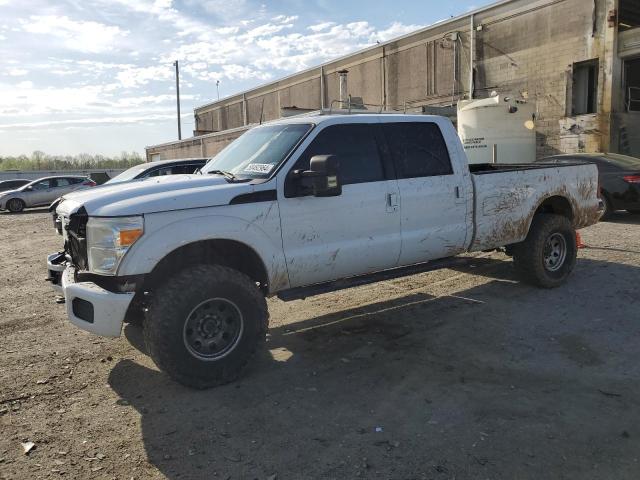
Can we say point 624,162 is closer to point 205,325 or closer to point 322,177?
point 322,177

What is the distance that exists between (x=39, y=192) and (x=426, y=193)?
2333 centimetres

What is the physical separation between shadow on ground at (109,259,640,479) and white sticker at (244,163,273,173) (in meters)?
1.53

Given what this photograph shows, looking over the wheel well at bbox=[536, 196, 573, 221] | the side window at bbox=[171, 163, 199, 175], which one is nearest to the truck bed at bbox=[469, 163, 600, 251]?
the wheel well at bbox=[536, 196, 573, 221]

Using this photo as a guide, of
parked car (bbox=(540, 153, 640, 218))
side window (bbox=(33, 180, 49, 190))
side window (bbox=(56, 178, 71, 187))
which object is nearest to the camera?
parked car (bbox=(540, 153, 640, 218))

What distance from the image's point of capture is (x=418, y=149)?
17.5ft

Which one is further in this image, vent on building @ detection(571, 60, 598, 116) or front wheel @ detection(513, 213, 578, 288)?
vent on building @ detection(571, 60, 598, 116)

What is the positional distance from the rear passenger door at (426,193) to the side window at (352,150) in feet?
0.71

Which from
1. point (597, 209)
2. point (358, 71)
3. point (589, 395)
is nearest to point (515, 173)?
point (597, 209)

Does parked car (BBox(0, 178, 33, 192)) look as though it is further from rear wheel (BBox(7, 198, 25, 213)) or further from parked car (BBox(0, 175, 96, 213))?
rear wheel (BBox(7, 198, 25, 213))

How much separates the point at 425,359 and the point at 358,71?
32.1 m

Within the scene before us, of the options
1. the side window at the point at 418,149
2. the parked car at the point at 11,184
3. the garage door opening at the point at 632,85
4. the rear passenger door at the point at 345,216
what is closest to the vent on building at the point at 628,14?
the garage door opening at the point at 632,85

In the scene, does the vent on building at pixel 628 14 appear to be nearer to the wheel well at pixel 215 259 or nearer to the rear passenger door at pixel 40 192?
the wheel well at pixel 215 259

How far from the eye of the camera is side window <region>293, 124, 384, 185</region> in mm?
4734

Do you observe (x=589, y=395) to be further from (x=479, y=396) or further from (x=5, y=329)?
(x=5, y=329)
